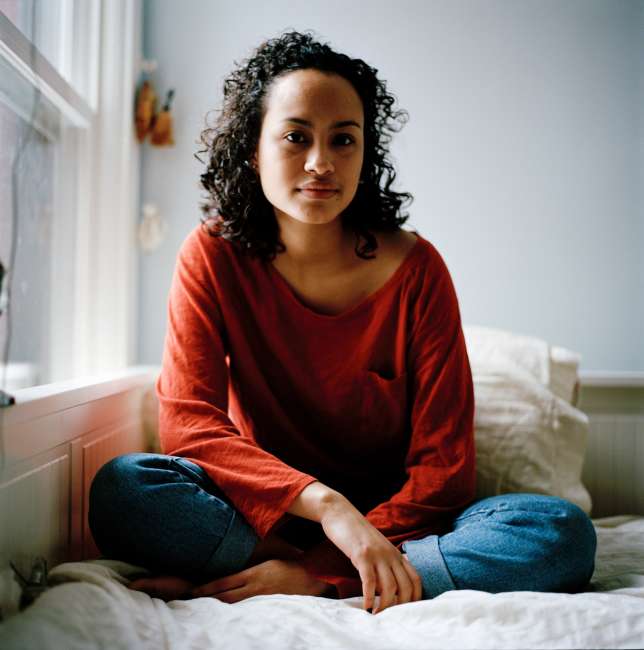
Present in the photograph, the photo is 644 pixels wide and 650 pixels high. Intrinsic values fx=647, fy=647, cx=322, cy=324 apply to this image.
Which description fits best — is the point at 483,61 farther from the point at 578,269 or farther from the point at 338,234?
the point at 338,234

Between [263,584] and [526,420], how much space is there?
0.77 m

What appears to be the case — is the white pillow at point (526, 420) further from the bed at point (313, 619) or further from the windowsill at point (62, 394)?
the windowsill at point (62, 394)

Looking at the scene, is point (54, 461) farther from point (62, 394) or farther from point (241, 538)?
point (241, 538)

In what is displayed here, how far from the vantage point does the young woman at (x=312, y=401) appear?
3.17 feet

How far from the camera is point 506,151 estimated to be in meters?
1.86

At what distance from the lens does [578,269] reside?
6.13ft

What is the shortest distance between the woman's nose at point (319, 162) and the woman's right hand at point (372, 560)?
56 centimetres

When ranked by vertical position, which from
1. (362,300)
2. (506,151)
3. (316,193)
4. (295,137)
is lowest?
(362,300)

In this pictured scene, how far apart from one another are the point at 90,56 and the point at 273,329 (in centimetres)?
93

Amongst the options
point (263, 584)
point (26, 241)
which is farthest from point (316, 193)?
point (263, 584)

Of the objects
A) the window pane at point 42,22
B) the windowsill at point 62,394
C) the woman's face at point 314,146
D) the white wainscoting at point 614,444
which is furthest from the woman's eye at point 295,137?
the white wainscoting at point 614,444

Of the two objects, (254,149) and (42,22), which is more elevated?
(42,22)

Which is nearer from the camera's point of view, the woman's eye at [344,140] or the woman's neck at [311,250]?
the woman's eye at [344,140]

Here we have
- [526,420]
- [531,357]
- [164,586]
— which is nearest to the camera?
[164,586]
